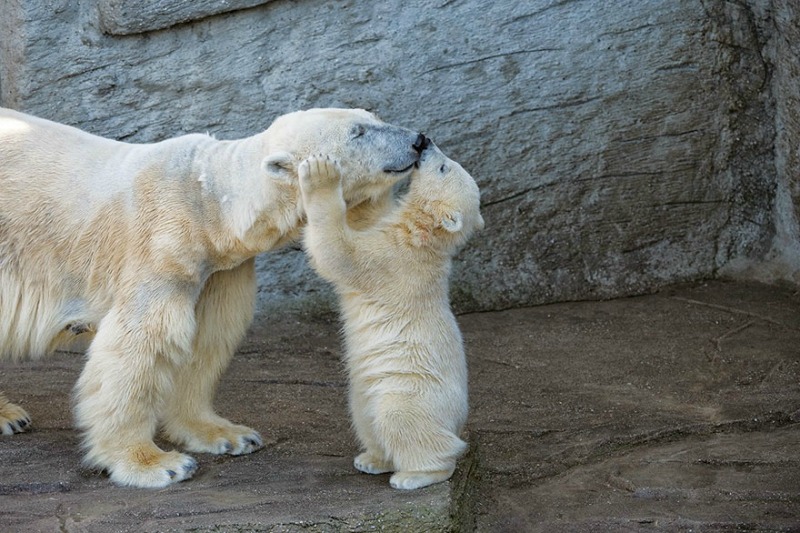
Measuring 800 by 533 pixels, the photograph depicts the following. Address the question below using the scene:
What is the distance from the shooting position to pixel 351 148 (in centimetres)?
387

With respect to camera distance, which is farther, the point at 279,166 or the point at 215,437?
the point at 215,437

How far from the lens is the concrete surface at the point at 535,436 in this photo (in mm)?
3588

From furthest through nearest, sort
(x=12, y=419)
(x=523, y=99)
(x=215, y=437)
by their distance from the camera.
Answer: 1. (x=523, y=99)
2. (x=12, y=419)
3. (x=215, y=437)

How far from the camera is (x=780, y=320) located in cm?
592

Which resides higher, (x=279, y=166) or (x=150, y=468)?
(x=279, y=166)

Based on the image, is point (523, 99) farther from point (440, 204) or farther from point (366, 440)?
point (366, 440)

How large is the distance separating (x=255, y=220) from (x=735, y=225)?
11.6 feet

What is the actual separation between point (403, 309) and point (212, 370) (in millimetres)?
942

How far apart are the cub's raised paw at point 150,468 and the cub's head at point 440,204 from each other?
3.73ft

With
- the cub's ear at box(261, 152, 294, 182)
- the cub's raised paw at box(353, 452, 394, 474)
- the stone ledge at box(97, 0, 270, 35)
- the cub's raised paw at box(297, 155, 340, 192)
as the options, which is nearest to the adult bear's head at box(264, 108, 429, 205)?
the cub's ear at box(261, 152, 294, 182)

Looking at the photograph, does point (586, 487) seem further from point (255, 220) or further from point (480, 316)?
point (480, 316)

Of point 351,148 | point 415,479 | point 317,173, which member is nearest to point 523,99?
point 351,148

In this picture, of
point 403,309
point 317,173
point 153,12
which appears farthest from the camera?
point 153,12

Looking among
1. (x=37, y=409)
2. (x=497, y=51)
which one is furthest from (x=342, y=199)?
(x=497, y=51)
